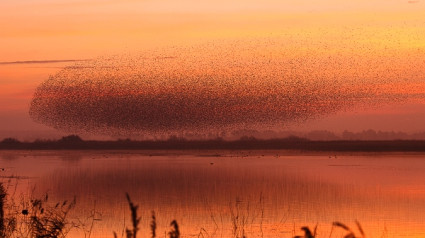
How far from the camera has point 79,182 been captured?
38.5 m

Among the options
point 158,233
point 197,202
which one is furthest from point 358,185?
point 158,233

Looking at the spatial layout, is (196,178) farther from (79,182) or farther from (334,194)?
(334,194)

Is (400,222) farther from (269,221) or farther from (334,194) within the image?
(334,194)

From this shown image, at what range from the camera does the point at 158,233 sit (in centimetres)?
1819

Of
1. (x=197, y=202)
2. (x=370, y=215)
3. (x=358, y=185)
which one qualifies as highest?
(x=358, y=185)

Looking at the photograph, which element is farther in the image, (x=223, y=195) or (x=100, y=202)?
(x=223, y=195)

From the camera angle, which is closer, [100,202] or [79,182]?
[100,202]

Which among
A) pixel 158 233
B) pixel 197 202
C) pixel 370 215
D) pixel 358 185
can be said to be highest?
pixel 358 185

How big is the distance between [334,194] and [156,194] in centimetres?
683

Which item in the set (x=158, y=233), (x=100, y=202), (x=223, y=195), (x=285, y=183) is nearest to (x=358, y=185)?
(x=285, y=183)

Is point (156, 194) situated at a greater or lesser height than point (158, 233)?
greater

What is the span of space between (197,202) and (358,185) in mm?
11672

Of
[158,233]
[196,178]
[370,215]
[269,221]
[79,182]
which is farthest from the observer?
[196,178]

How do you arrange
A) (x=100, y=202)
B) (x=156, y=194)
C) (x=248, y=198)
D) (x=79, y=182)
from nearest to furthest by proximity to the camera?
1. (x=100, y=202)
2. (x=248, y=198)
3. (x=156, y=194)
4. (x=79, y=182)
